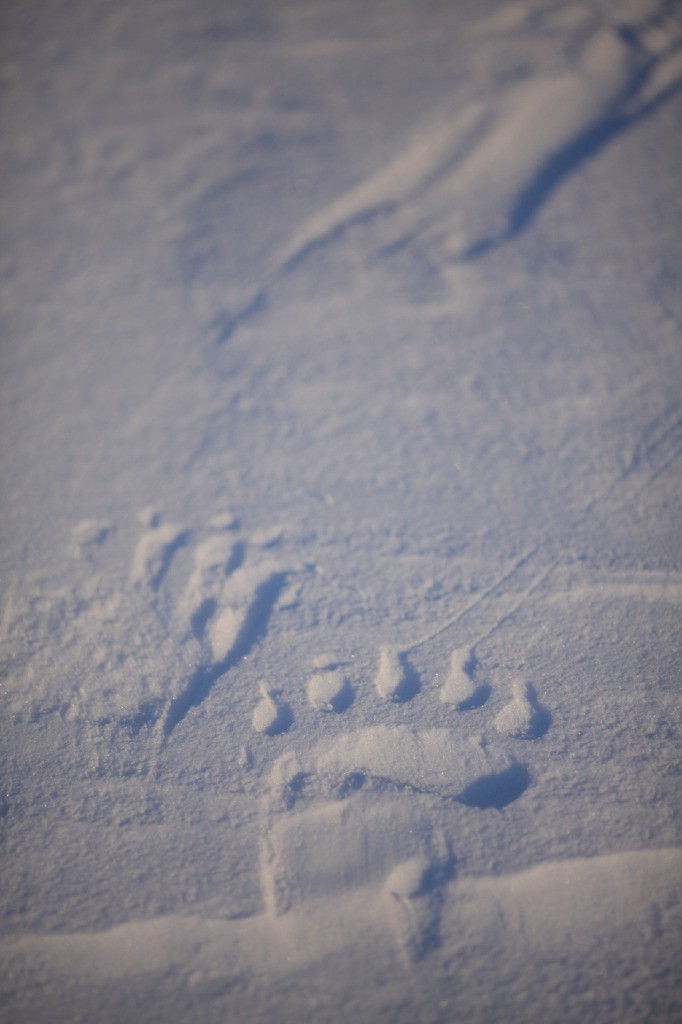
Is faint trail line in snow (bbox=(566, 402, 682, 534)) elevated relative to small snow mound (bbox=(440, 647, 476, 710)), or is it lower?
elevated

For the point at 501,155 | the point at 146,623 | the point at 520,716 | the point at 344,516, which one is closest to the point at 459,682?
the point at 520,716

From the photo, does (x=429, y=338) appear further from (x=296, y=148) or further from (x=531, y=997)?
(x=531, y=997)

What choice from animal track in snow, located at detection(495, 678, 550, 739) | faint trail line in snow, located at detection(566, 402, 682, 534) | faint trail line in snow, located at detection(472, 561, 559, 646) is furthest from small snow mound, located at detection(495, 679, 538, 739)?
faint trail line in snow, located at detection(566, 402, 682, 534)

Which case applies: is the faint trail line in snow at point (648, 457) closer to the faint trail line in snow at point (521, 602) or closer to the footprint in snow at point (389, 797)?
the faint trail line in snow at point (521, 602)

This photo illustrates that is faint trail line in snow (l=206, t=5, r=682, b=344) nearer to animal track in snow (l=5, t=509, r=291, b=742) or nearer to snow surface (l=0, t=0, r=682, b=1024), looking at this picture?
snow surface (l=0, t=0, r=682, b=1024)

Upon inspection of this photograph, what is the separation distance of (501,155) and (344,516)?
3.49ft

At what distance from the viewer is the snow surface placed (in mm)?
1021

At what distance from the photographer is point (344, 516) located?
1360 millimetres

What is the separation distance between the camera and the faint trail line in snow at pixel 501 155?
164 centimetres

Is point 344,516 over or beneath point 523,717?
over

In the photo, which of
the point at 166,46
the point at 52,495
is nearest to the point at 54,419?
the point at 52,495

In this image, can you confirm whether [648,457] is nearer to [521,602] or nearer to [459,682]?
[521,602]

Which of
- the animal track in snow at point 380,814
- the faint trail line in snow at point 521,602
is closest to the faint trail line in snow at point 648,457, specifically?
the faint trail line in snow at point 521,602

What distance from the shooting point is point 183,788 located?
3.71 feet
